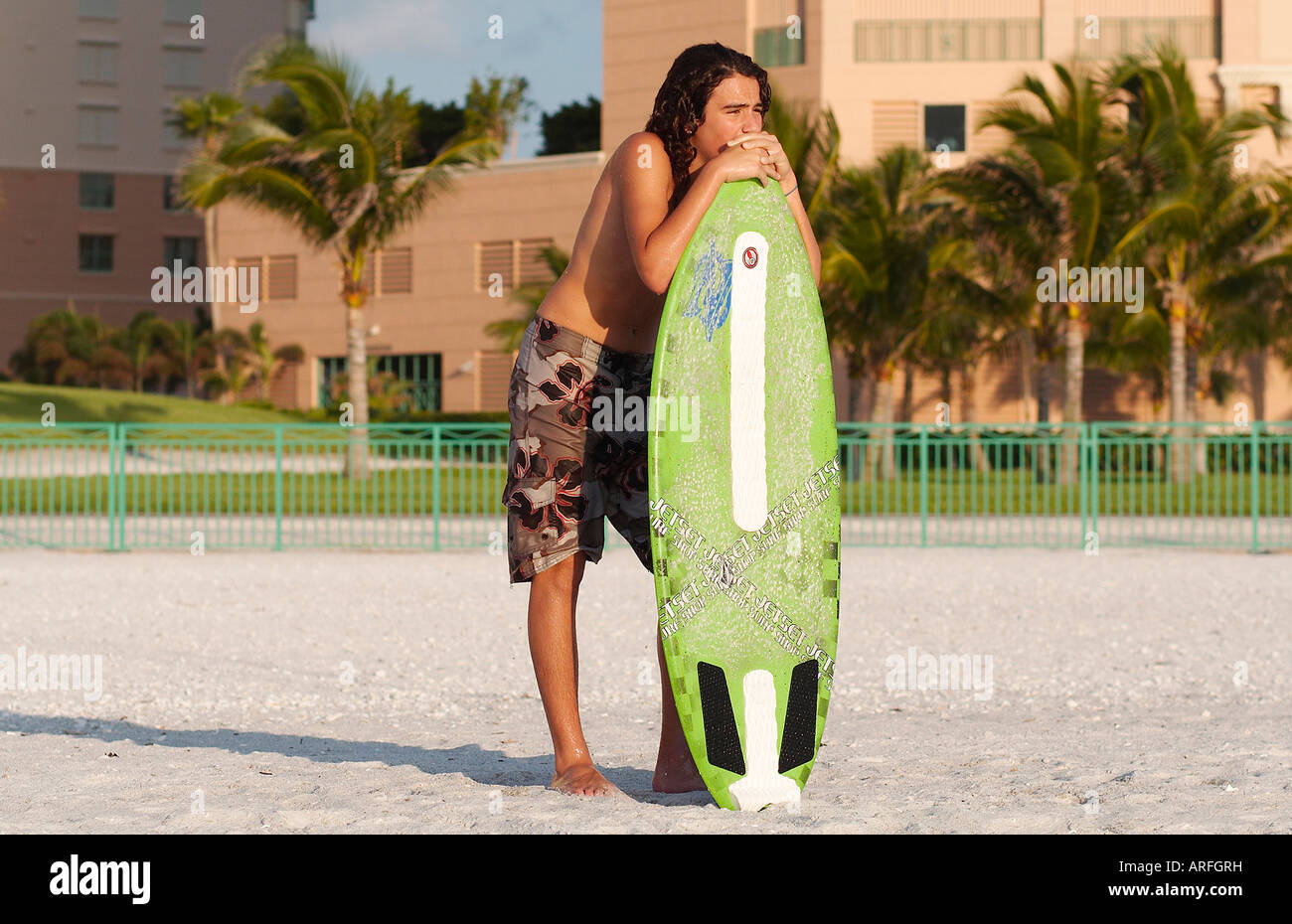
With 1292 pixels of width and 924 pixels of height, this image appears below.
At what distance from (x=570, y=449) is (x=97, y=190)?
6211 cm

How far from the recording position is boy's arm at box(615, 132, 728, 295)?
12.5ft

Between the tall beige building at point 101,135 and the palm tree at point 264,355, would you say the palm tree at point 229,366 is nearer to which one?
the palm tree at point 264,355

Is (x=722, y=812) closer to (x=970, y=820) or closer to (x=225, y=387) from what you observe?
(x=970, y=820)

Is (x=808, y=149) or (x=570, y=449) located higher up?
(x=808, y=149)

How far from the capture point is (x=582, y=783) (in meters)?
3.94

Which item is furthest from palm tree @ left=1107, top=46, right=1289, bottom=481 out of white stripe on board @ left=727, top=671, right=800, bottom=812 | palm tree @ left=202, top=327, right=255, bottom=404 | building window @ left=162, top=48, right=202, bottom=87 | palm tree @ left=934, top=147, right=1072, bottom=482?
building window @ left=162, top=48, right=202, bottom=87

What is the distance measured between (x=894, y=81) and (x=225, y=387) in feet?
74.9

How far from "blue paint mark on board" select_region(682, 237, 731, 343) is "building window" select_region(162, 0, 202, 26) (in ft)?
205

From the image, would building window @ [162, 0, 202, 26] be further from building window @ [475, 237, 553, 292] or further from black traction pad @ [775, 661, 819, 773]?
black traction pad @ [775, 661, 819, 773]

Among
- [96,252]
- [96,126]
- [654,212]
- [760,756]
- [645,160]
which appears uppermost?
[96,126]

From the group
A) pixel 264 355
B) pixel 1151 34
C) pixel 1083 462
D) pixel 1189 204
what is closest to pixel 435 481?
Answer: pixel 1083 462

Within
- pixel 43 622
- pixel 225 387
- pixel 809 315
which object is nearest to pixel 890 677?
pixel 809 315

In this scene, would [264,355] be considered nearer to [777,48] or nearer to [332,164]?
[777,48]
